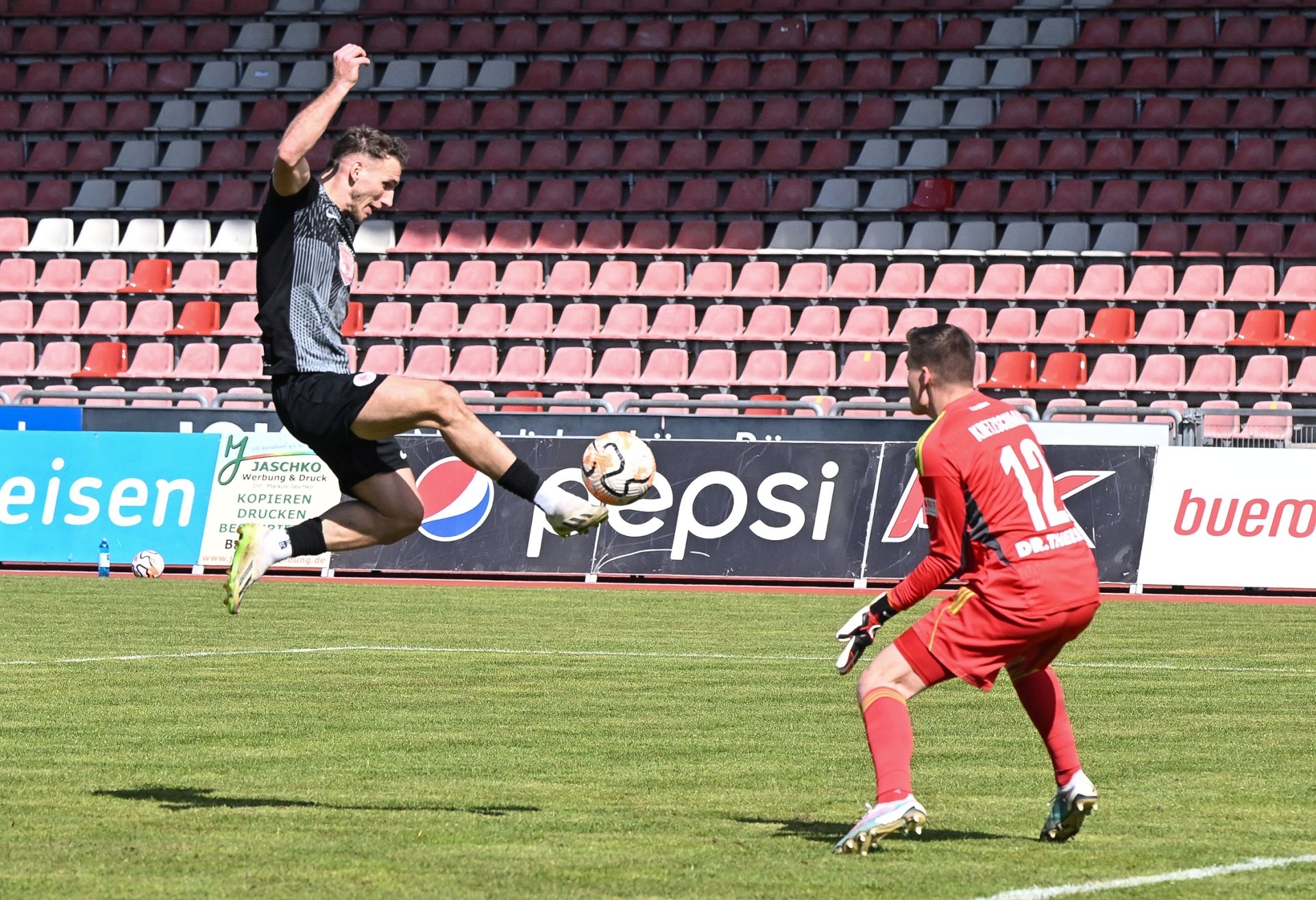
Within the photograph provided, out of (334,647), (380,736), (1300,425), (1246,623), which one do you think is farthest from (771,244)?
(380,736)

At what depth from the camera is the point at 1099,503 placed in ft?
63.0

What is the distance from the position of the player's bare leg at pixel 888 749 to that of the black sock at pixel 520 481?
1.75 m

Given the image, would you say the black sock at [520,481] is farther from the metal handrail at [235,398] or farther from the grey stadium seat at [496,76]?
the grey stadium seat at [496,76]

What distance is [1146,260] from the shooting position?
27.0 metres

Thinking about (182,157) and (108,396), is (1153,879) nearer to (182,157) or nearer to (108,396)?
(108,396)

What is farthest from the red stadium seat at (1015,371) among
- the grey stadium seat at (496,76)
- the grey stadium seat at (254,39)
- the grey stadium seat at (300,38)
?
the grey stadium seat at (254,39)

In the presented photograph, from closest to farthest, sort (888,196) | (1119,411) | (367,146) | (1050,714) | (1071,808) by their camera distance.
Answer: (1071,808)
(1050,714)
(367,146)
(1119,411)
(888,196)

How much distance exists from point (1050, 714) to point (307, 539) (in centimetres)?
321

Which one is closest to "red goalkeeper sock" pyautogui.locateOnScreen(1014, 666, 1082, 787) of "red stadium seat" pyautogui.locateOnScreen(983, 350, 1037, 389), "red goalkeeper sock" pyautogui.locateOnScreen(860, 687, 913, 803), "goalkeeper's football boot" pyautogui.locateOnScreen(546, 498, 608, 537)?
"red goalkeeper sock" pyautogui.locateOnScreen(860, 687, 913, 803)

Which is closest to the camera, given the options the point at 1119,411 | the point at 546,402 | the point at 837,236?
the point at 1119,411

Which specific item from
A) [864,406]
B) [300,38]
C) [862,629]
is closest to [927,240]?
[864,406]

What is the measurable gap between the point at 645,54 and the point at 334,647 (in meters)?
19.2

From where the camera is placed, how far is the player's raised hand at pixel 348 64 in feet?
25.0

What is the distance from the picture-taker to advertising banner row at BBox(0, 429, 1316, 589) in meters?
19.0
